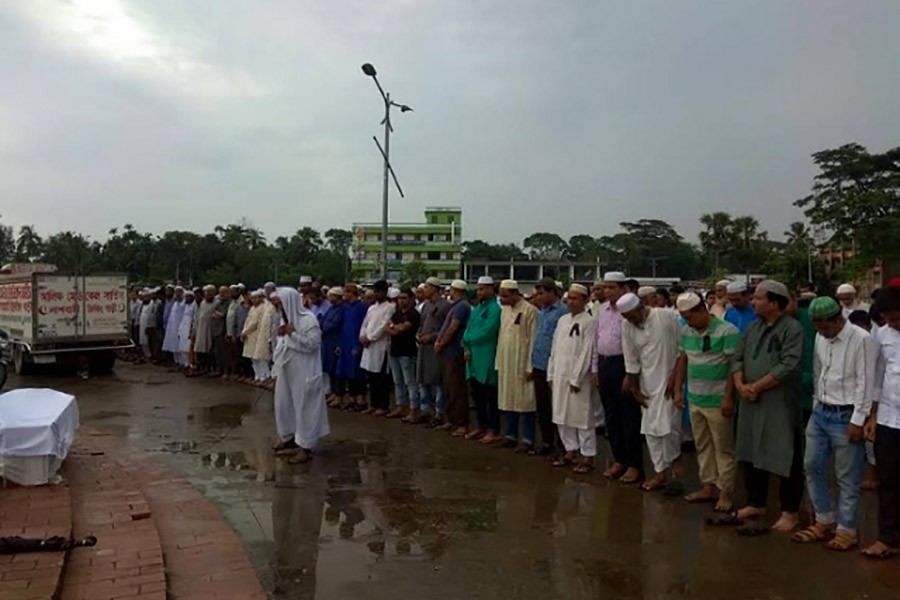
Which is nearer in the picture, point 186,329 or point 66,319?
point 66,319

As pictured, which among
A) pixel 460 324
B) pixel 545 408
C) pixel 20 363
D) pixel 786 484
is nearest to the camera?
pixel 786 484

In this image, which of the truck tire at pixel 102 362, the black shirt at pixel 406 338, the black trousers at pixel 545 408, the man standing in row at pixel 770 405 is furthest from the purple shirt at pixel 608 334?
the truck tire at pixel 102 362

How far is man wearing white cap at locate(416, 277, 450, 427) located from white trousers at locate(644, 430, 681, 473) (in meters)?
3.24

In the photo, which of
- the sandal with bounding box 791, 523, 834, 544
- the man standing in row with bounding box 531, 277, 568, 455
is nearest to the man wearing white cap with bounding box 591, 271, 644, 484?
the man standing in row with bounding box 531, 277, 568, 455

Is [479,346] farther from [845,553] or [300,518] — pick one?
[845,553]

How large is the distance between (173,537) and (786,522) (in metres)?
4.15

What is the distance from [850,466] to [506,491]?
8.39ft

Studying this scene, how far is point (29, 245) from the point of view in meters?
58.1

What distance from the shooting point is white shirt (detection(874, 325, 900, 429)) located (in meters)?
4.52

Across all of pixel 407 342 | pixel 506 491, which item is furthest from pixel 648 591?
pixel 407 342

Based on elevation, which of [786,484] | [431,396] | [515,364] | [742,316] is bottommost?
[431,396]

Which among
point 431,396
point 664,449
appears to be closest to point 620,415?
point 664,449

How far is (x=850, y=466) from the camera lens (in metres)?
4.73

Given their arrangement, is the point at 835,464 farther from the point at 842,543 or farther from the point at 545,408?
the point at 545,408
